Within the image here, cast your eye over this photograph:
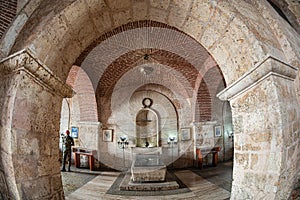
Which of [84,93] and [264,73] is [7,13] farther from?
[84,93]

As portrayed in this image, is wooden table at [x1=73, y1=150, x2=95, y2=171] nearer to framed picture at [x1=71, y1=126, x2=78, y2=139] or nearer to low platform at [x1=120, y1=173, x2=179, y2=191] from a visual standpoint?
framed picture at [x1=71, y1=126, x2=78, y2=139]

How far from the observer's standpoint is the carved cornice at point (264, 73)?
4.18ft

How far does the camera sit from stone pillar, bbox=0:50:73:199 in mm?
1337

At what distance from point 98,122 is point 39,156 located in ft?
21.1

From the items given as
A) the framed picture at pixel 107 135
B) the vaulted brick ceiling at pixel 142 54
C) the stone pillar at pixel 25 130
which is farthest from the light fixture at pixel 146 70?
the stone pillar at pixel 25 130

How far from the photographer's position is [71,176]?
602 cm

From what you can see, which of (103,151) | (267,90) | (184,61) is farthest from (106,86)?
(267,90)

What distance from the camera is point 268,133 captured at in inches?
51.2

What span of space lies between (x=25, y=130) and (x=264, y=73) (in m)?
1.96

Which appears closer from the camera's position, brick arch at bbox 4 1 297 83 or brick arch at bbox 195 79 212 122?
brick arch at bbox 4 1 297 83

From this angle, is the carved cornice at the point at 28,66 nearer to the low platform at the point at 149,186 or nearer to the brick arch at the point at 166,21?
the brick arch at the point at 166,21

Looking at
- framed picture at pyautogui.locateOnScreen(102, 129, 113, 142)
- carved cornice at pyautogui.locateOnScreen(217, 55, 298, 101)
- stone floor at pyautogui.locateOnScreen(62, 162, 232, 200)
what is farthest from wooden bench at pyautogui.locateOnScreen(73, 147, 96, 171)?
carved cornice at pyautogui.locateOnScreen(217, 55, 298, 101)

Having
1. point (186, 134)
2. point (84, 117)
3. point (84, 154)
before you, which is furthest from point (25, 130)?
point (186, 134)

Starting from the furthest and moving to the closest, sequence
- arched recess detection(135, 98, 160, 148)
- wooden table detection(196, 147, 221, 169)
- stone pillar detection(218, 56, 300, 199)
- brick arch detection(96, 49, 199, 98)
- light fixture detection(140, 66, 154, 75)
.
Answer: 1. arched recess detection(135, 98, 160, 148)
2. wooden table detection(196, 147, 221, 169)
3. light fixture detection(140, 66, 154, 75)
4. brick arch detection(96, 49, 199, 98)
5. stone pillar detection(218, 56, 300, 199)
